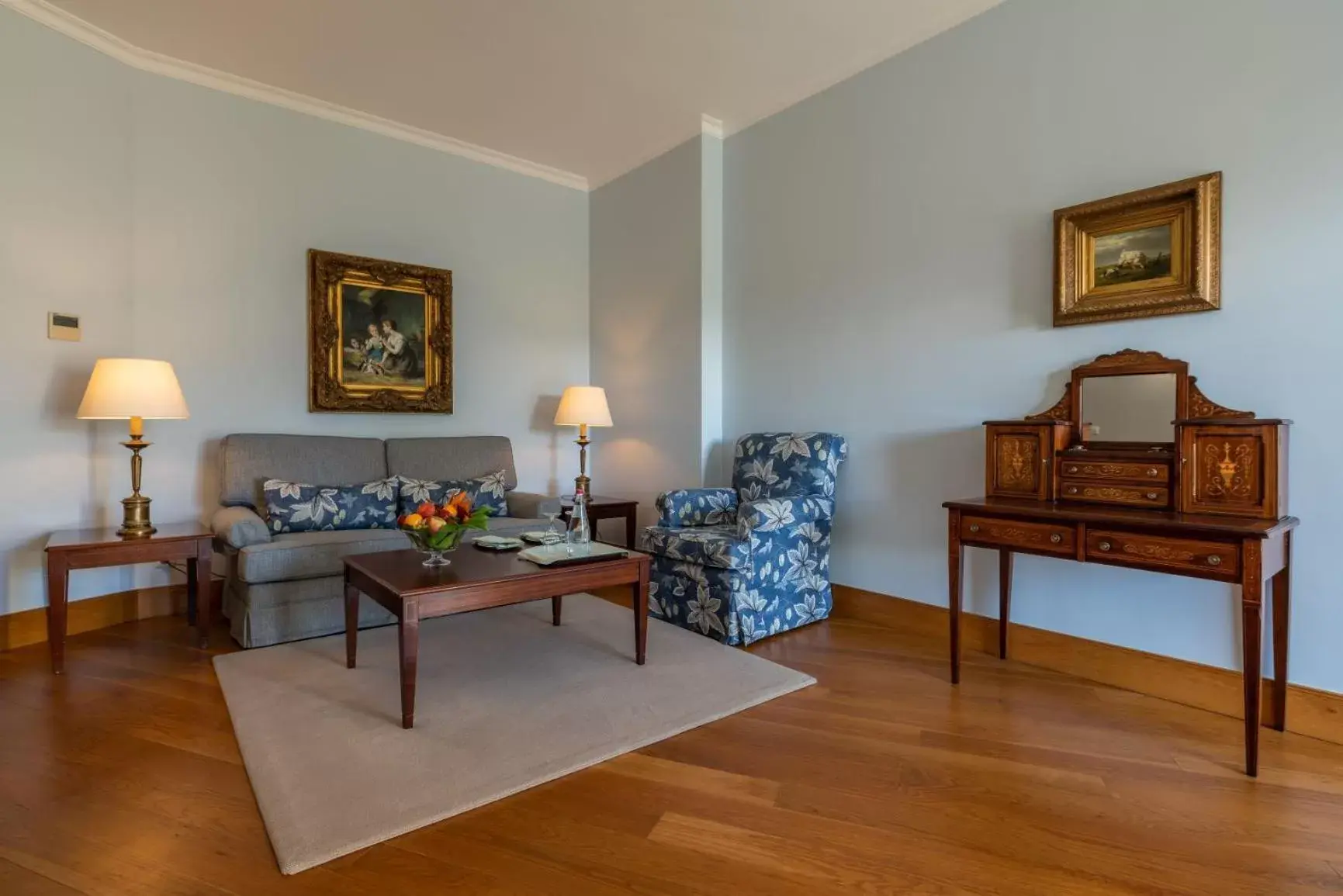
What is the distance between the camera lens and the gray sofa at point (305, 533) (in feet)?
9.96

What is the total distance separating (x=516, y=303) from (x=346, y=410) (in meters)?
1.46

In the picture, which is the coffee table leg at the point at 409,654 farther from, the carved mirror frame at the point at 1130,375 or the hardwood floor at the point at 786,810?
Answer: the carved mirror frame at the point at 1130,375

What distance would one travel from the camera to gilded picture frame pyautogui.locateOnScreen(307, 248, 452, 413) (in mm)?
4020

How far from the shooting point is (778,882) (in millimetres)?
1499

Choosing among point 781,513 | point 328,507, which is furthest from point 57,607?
point 781,513

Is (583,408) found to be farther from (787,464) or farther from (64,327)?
(64,327)

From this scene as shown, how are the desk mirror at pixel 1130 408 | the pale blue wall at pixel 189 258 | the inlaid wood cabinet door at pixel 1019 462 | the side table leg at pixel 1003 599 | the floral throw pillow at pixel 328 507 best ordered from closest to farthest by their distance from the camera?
the desk mirror at pixel 1130 408
the inlaid wood cabinet door at pixel 1019 462
the side table leg at pixel 1003 599
the pale blue wall at pixel 189 258
the floral throw pillow at pixel 328 507

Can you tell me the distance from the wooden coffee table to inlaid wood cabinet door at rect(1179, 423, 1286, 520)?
199cm

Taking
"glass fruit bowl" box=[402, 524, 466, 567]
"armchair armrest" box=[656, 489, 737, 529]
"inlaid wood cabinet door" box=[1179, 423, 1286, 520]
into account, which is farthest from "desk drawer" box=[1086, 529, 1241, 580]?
"glass fruit bowl" box=[402, 524, 466, 567]

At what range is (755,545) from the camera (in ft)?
10.4

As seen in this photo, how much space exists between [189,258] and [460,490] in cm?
193

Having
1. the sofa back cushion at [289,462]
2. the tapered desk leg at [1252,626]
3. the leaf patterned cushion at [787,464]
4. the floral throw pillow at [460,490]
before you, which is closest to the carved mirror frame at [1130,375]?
the tapered desk leg at [1252,626]

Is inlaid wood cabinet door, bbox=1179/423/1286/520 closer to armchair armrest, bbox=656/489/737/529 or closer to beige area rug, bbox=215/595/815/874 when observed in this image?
beige area rug, bbox=215/595/815/874

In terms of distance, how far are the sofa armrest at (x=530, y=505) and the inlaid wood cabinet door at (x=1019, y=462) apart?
2388 millimetres
